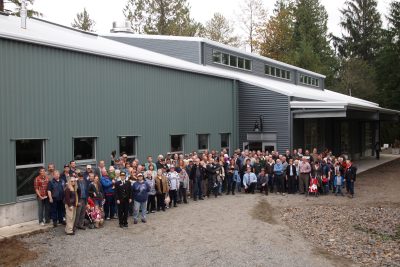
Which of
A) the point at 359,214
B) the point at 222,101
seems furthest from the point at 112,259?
the point at 222,101

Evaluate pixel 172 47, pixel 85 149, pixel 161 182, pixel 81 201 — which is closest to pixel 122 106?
pixel 85 149

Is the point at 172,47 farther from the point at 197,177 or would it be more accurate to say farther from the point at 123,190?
the point at 123,190

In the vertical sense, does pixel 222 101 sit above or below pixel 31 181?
above

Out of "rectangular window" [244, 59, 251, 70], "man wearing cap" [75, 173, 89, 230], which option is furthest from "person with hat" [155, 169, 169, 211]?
"rectangular window" [244, 59, 251, 70]

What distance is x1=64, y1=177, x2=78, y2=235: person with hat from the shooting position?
1196 centimetres

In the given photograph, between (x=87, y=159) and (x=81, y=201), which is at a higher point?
(x=87, y=159)

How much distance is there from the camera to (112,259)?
985 cm

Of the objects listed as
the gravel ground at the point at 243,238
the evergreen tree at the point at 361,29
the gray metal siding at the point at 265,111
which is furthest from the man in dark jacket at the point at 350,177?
the evergreen tree at the point at 361,29

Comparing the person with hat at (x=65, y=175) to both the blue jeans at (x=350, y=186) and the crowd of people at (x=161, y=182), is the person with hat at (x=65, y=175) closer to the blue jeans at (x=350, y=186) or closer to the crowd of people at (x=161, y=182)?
the crowd of people at (x=161, y=182)

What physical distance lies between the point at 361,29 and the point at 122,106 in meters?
54.9

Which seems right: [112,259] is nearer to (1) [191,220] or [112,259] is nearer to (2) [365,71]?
(1) [191,220]

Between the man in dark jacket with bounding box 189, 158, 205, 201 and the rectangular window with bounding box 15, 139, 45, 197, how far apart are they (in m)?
5.71

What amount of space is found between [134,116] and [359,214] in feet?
30.0

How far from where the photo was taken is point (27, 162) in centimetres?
1352
